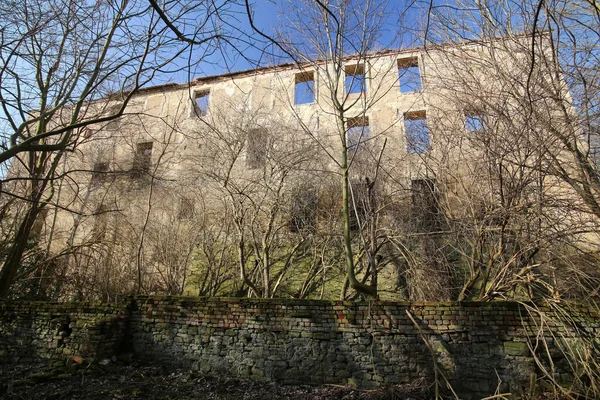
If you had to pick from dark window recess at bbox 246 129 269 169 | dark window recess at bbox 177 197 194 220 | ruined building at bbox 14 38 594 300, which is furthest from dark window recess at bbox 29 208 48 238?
dark window recess at bbox 246 129 269 169

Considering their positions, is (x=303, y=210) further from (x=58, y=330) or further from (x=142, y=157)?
(x=142, y=157)

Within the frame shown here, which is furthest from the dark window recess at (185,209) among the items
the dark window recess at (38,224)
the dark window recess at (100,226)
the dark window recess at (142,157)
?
the dark window recess at (38,224)

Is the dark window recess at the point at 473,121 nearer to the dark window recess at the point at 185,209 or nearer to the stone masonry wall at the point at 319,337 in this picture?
the stone masonry wall at the point at 319,337

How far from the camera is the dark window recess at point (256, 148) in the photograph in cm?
1038

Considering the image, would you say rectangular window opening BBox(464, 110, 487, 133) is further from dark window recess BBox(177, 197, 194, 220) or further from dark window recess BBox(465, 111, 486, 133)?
dark window recess BBox(177, 197, 194, 220)

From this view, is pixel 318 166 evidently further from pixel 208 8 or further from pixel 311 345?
pixel 208 8

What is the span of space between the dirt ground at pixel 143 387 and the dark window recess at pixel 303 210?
15.6ft

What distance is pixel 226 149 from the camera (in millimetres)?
10742

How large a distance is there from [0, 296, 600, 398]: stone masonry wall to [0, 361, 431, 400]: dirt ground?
230 mm

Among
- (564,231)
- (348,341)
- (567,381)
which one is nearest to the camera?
(567,381)

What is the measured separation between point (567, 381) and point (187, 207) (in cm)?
1027

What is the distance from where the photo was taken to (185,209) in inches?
441

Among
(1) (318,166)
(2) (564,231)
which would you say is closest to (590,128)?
(2) (564,231)

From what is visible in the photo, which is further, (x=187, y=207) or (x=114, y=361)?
(x=187, y=207)
